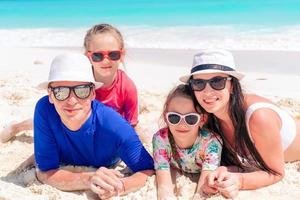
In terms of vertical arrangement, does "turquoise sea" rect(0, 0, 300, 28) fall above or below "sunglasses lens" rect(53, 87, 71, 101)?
above

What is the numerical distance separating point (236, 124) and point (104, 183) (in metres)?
1.03

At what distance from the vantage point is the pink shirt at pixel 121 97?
416 cm

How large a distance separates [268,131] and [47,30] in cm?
2122

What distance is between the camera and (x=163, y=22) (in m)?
23.8

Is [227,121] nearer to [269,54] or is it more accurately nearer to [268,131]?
[268,131]

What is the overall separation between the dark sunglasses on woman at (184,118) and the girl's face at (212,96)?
0.32 ft

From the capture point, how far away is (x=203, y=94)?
9.79 feet

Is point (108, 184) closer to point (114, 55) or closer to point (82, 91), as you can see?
point (82, 91)

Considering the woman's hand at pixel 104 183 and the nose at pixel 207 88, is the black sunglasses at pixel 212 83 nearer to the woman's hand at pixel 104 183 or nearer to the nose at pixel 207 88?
the nose at pixel 207 88

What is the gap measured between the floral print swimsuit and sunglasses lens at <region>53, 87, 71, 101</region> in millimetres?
756

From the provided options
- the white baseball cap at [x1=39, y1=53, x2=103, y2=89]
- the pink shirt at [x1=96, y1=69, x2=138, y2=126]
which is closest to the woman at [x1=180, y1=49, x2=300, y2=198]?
the white baseball cap at [x1=39, y1=53, x2=103, y2=89]

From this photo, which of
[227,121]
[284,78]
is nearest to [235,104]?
[227,121]

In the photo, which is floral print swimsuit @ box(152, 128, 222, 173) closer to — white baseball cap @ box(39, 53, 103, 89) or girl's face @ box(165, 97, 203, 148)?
girl's face @ box(165, 97, 203, 148)

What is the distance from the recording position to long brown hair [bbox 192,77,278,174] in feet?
10.2
